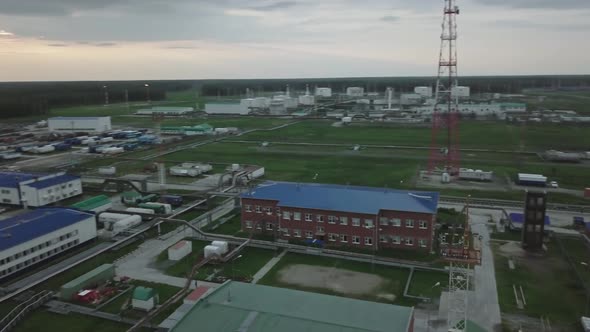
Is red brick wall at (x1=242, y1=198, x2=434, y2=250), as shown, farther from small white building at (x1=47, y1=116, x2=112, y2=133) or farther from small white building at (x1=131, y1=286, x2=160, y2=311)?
small white building at (x1=47, y1=116, x2=112, y2=133)

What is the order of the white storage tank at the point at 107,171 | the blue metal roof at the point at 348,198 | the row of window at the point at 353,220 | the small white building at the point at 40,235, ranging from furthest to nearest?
the white storage tank at the point at 107,171 < the blue metal roof at the point at 348,198 < the row of window at the point at 353,220 < the small white building at the point at 40,235

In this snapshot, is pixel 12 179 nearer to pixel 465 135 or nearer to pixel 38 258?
pixel 38 258

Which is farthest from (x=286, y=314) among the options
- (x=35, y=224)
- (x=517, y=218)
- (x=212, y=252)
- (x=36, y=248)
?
(x=517, y=218)

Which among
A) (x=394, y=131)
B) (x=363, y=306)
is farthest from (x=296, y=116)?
(x=363, y=306)

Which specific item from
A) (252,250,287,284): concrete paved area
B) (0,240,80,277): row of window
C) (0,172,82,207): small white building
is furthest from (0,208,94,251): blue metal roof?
(252,250,287,284): concrete paved area

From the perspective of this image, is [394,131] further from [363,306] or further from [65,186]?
[363,306]

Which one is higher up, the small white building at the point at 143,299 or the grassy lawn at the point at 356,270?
the small white building at the point at 143,299

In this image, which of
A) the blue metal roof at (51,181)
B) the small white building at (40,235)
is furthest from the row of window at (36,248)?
the blue metal roof at (51,181)

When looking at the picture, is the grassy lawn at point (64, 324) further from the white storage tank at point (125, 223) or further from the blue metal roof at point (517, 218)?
the blue metal roof at point (517, 218)
